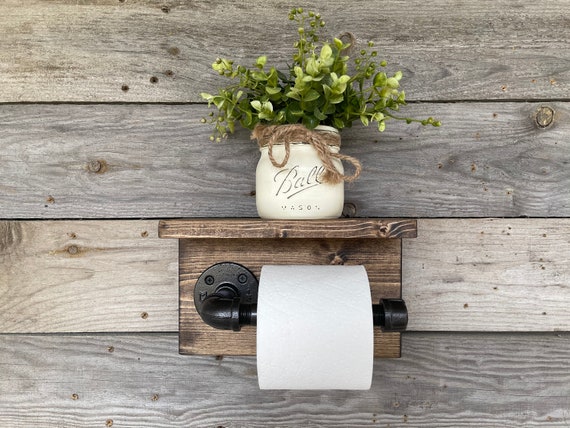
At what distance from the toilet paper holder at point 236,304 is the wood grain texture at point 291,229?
66mm

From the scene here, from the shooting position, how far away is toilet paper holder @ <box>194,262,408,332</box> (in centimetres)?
43

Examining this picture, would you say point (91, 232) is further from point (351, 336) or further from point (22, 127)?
point (351, 336)

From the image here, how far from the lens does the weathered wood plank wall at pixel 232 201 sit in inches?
21.6

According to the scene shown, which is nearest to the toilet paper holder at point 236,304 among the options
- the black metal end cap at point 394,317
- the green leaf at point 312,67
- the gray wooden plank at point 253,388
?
the black metal end cap at point 394,317

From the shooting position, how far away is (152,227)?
1.82 feet

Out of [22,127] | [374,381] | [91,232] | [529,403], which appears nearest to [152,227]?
[91,232]

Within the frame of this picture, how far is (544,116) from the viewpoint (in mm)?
550

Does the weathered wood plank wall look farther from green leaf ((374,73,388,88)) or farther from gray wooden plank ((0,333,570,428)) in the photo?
green leaf ((374,73,388,88))

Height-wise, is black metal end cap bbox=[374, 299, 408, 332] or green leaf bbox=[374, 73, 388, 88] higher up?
green leaf bbox=[374, 73, 388, 88]

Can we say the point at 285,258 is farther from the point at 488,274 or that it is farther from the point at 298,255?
the point at 488,274

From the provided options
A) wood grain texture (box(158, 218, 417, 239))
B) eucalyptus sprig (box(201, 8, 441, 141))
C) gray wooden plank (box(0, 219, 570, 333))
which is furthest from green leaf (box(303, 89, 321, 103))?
gray wooden plank (box(0, 219, 570, 333))

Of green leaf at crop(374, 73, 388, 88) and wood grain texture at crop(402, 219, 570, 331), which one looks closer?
green leaf at crop(374, 73, 388, 88)

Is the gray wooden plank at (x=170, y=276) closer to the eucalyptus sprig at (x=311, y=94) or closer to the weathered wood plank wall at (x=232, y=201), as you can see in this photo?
the weathered wood plank wall at (x=232, y=201)

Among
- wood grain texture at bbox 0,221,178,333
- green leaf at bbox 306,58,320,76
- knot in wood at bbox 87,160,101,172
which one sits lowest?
wood grain texture at bbox 0,221,178,333
